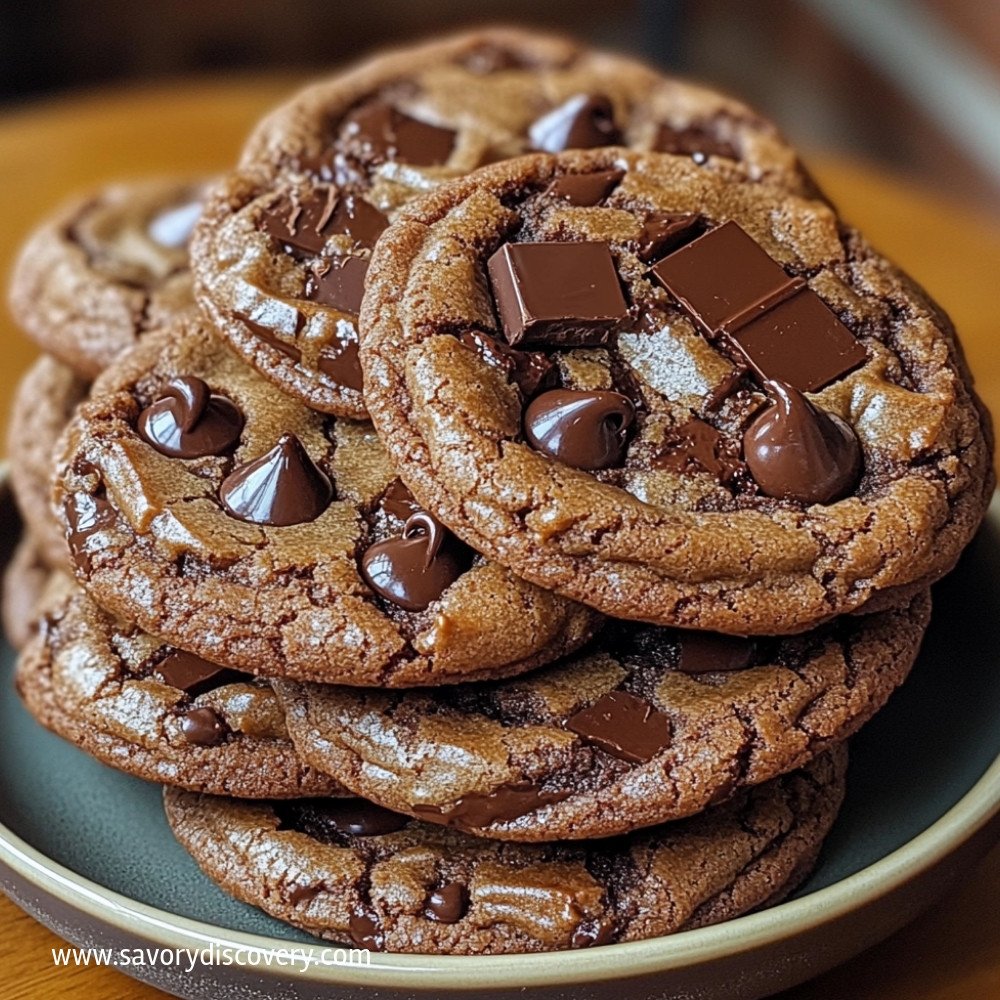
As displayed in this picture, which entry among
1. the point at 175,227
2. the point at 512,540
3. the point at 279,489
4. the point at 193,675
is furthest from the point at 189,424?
the point at 175,227

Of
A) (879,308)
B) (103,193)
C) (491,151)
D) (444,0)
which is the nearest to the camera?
(879,308)

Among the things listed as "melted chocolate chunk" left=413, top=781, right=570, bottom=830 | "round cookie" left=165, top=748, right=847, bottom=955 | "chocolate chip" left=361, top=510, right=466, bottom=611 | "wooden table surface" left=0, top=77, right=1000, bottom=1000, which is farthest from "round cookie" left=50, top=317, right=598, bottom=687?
"wooden table surface" left=0, top=77, right=1000, bottom=1000

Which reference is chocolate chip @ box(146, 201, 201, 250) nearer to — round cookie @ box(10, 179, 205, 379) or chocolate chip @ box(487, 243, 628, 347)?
round cookie @ box(10, 179, 205, 379)

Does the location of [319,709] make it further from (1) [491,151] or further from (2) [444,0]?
(2) [444,0]

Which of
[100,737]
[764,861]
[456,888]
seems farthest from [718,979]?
[100,737]

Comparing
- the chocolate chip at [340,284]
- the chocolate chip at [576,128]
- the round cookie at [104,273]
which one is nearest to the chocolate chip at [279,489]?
the chocolate chip at [340,284]

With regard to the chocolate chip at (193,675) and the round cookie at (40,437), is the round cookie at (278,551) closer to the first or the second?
the chocolate chip at (193,675)

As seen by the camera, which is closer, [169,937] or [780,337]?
[169,937]
